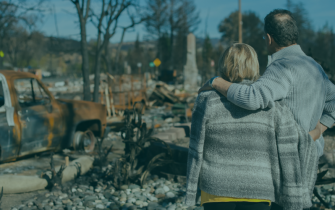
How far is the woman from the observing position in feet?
5.35

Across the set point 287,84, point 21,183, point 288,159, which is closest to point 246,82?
point 287,84

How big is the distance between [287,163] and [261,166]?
0.44 ft

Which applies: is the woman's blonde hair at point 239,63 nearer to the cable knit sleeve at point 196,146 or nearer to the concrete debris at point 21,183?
the cable knit sleeve at point 196,146

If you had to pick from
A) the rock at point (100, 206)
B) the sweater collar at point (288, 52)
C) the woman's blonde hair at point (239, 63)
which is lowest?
the rock at point (100, 206)

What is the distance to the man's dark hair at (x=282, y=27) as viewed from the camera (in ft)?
5.99

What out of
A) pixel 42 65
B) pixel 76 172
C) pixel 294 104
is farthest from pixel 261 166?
pixel 42 65

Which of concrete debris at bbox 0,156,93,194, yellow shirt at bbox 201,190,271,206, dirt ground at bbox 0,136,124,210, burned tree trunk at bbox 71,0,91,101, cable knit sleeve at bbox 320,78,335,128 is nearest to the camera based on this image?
yellow shirt at bbox 201,190,271,206

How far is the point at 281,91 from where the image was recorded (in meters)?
1.66

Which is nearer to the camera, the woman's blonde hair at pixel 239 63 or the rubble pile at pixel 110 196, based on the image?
the woman's blonde hair at pixel 239 63

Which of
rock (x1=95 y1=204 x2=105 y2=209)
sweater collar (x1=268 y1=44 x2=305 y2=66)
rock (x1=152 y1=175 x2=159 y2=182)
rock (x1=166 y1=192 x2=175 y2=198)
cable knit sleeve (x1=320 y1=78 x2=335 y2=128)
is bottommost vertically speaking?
rock (x1=95 y1=204 x2=105 y2=209)

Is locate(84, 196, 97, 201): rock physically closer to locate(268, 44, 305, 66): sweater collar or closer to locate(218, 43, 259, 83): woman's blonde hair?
locate(218, 43, 259, 83): woman's blonde hair

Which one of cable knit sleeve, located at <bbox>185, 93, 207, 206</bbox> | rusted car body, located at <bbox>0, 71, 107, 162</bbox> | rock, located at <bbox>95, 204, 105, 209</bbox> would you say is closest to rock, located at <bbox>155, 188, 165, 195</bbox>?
rock, located at <bbox>95, 204, 105, 209</bbox>

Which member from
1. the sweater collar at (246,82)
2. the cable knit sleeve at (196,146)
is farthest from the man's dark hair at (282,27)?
the cable knit sleeve at (196,146)

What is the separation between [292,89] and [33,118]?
A: 4600 mm
